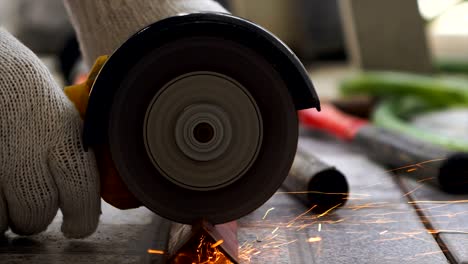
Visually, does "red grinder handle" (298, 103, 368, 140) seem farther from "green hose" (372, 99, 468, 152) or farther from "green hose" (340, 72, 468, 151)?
"green hose" (340, 72, 468, 151)

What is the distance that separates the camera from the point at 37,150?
5.67 feet

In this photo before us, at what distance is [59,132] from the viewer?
174 centimetres

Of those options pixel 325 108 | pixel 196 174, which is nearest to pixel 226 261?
pixel 196 174

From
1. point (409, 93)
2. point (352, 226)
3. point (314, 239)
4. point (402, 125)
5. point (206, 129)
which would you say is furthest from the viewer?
point (409, 93)

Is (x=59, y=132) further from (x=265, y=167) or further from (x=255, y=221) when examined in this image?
(x=255, y=221)

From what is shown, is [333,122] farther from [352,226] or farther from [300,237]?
[300,237]

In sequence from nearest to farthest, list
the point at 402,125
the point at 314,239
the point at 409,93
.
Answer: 1. the point at 314,239
2. the point at 402,125
3. the point at 409,93

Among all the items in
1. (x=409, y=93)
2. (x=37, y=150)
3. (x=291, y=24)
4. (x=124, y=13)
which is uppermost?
(x=291, y=24)

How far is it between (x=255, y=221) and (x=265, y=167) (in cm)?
37

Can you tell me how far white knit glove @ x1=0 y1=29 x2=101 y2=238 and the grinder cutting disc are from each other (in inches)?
3.1

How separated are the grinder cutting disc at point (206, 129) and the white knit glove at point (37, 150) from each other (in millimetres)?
79

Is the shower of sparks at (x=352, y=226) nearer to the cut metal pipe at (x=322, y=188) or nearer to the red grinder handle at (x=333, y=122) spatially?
the cut metal pipe at (x=322, y=188)

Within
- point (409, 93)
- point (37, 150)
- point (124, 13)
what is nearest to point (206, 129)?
point (37, 150)

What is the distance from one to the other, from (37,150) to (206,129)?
0.37 metres
